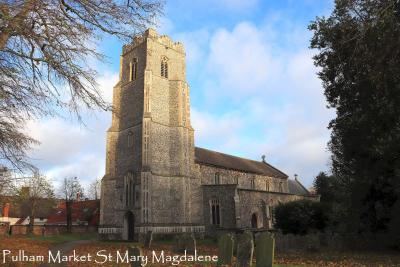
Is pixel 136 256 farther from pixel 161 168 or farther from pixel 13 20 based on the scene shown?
pixel 161 168

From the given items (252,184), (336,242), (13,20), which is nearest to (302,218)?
(336,242)

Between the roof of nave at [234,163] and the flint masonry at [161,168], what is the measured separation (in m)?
0.25

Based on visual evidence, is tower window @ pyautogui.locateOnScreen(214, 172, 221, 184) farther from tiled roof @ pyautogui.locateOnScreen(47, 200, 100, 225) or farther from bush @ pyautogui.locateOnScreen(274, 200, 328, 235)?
tiled roof @ pyautogui.locateOnScreen(47, 200, 100, 225)

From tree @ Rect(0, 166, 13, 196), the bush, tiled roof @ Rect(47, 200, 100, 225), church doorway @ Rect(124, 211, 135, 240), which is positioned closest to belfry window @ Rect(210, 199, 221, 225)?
the bush

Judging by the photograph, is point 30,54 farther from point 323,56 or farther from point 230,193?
point 230,193

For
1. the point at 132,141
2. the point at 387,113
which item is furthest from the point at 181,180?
the point at 387,113

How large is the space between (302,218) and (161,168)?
42.2ft

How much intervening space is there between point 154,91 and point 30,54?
26.5 m

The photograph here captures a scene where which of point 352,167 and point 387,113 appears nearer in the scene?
point 387,113

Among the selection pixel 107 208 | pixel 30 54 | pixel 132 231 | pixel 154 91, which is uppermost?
pixel 154 91

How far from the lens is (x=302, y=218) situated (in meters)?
27.5

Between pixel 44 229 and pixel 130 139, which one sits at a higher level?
pixel 130 139

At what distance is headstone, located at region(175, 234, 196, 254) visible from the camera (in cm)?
1606

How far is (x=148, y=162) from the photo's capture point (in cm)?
2948
